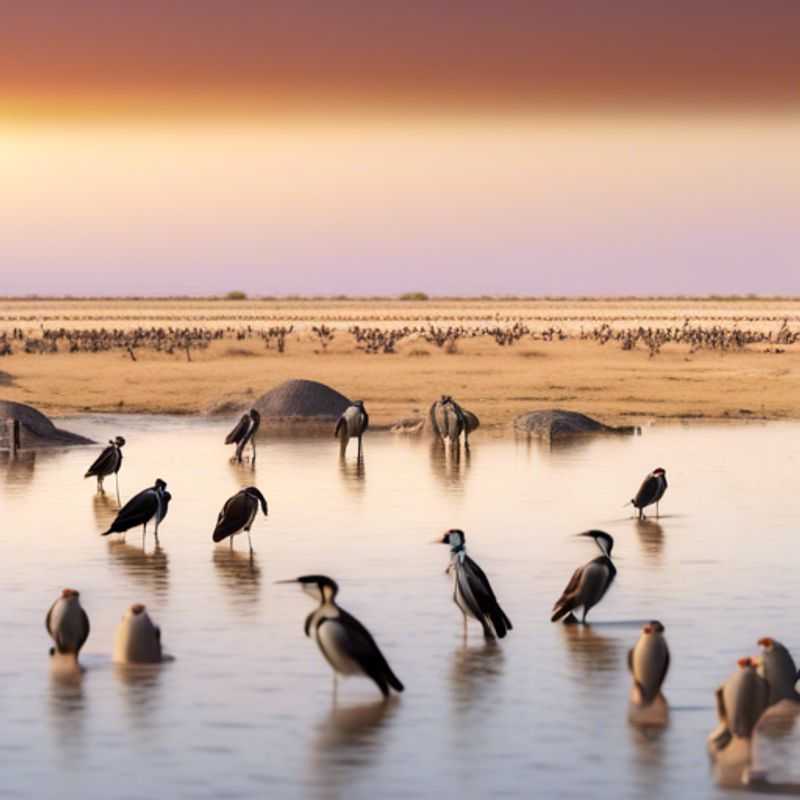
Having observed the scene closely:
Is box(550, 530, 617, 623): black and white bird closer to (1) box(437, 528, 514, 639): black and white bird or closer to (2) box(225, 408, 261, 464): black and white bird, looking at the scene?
(1) box(437, 528, 514, 639): black and white bird

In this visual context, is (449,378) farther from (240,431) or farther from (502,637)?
(502,637)

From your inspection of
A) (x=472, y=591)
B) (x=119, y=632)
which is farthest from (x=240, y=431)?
(x=119, y=632)

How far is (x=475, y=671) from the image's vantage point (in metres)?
15.4

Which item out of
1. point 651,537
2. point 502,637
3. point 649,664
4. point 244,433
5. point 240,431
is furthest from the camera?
point 240,431

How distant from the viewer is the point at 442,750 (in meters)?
12.9

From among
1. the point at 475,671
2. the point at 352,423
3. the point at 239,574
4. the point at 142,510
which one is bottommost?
the point at 475,671

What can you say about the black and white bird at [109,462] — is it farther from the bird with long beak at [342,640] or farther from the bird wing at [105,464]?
the bird with long beak at [342,640]

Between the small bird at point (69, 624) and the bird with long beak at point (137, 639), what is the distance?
302 mm

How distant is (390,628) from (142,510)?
5964 millimetres

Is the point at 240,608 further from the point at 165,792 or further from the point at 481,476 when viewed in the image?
the point at 481,476

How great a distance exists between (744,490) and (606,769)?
1636cm

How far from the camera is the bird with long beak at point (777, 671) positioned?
13.5m

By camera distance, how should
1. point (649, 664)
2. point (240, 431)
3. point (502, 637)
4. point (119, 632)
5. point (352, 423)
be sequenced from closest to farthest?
point (649, 664) → point (119, 632) → point (502, 637) → point (240, 431) → point (352, 423)

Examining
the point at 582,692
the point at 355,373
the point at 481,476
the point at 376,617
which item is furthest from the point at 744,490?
the point at 355,373
